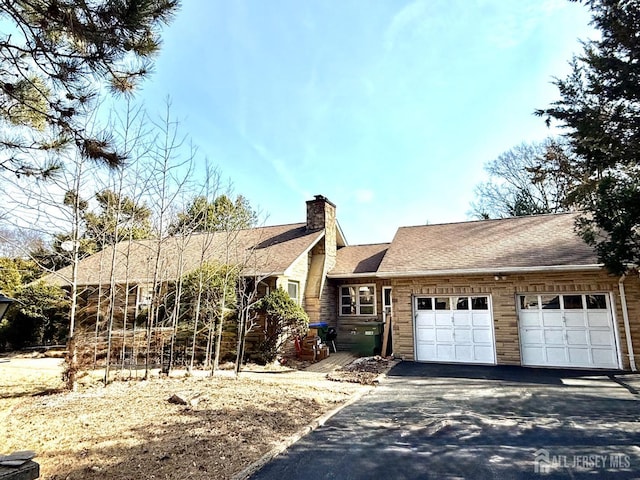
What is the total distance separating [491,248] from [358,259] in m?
5.60

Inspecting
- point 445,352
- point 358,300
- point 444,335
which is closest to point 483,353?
point 445,352

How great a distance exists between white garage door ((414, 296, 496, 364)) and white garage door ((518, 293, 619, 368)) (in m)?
0.98

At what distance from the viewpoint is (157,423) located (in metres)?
5.13

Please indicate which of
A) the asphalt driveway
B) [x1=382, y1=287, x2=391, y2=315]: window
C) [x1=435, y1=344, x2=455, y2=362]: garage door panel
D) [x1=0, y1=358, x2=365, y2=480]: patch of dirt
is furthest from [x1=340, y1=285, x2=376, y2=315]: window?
[x1=0, y1=358, x2=365, y2=480]: patch of dirt

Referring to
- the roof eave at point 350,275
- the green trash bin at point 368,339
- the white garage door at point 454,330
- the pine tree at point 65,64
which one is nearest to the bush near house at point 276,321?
the green trash bin at point 368,339

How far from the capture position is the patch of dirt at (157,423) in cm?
393

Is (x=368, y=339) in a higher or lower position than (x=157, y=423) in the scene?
higher

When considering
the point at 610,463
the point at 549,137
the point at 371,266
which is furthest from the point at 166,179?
the point at 549,137

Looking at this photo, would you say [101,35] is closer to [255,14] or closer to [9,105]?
[9,105]

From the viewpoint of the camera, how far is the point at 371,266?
48.7 ft

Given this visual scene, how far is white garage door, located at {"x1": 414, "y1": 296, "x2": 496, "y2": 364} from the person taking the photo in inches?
433

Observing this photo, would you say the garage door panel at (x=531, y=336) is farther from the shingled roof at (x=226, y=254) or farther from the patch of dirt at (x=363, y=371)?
the shingled roof at (x=226, y=254)

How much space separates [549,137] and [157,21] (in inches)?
964

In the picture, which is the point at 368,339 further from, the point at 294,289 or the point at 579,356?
→ the point at 579,356
